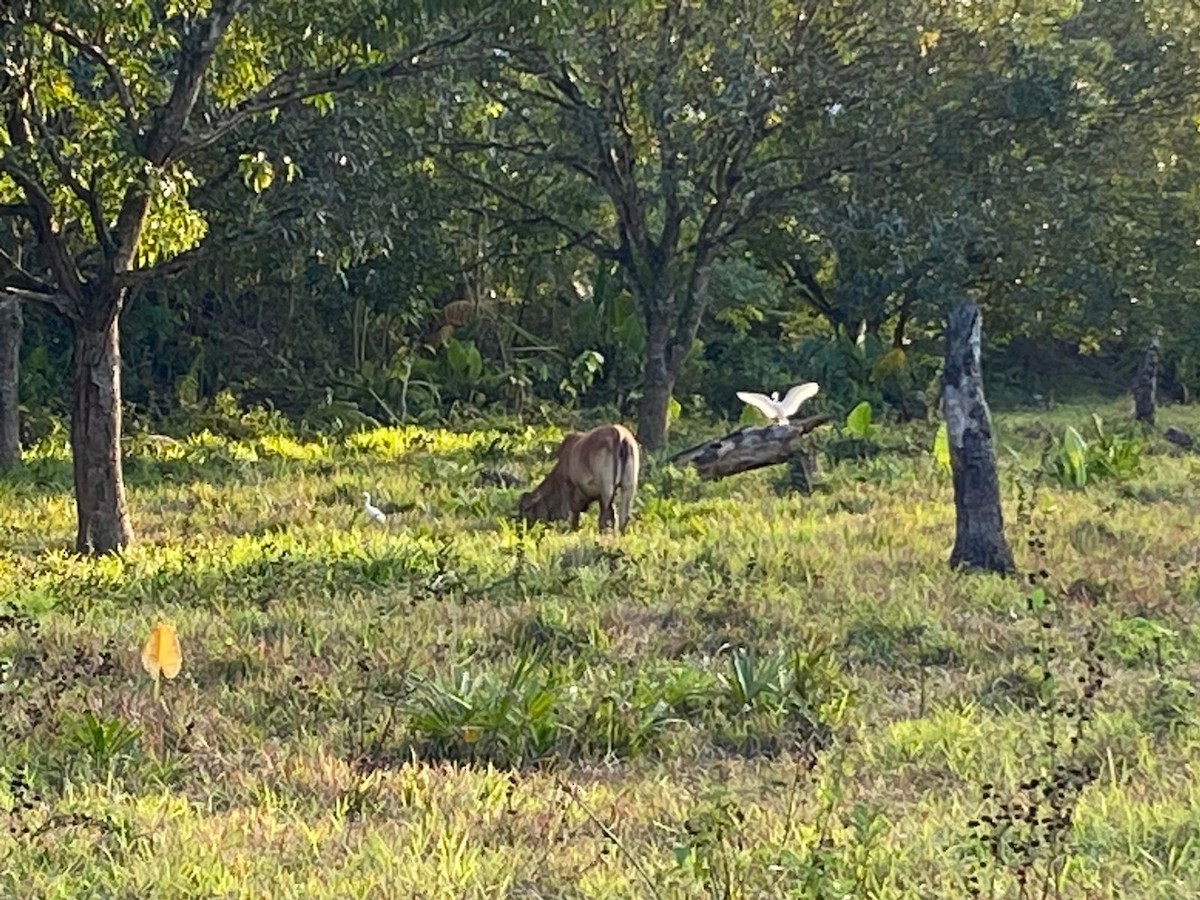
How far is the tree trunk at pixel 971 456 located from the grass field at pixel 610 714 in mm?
291

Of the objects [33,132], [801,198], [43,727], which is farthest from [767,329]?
[43,727]

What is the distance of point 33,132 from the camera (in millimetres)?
10078

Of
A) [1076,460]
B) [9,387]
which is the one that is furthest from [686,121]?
[9,387]

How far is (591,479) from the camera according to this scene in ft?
38.0

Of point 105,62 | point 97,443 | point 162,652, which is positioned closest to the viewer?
point 162,652

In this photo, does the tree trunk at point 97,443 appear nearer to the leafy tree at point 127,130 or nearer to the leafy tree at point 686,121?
the leafy tree at point 127,130

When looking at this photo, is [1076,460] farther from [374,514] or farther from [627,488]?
[374,514]

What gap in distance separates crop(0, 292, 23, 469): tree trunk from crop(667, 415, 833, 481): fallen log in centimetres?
643

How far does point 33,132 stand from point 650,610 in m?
5.19

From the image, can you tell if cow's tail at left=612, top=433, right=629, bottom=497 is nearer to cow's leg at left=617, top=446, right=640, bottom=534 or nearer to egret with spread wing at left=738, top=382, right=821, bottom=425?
cow's leg at left=617, top=446, right=640, bottom=534

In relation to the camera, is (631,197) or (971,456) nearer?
(971,456)

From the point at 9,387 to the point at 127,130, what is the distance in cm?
536

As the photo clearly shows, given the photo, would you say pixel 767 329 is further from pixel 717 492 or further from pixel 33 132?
pixel 33 132

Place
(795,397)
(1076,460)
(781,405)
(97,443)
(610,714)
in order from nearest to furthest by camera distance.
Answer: (610,714) → (97,443) → (1076,460) → (795,397) → (781,405)
